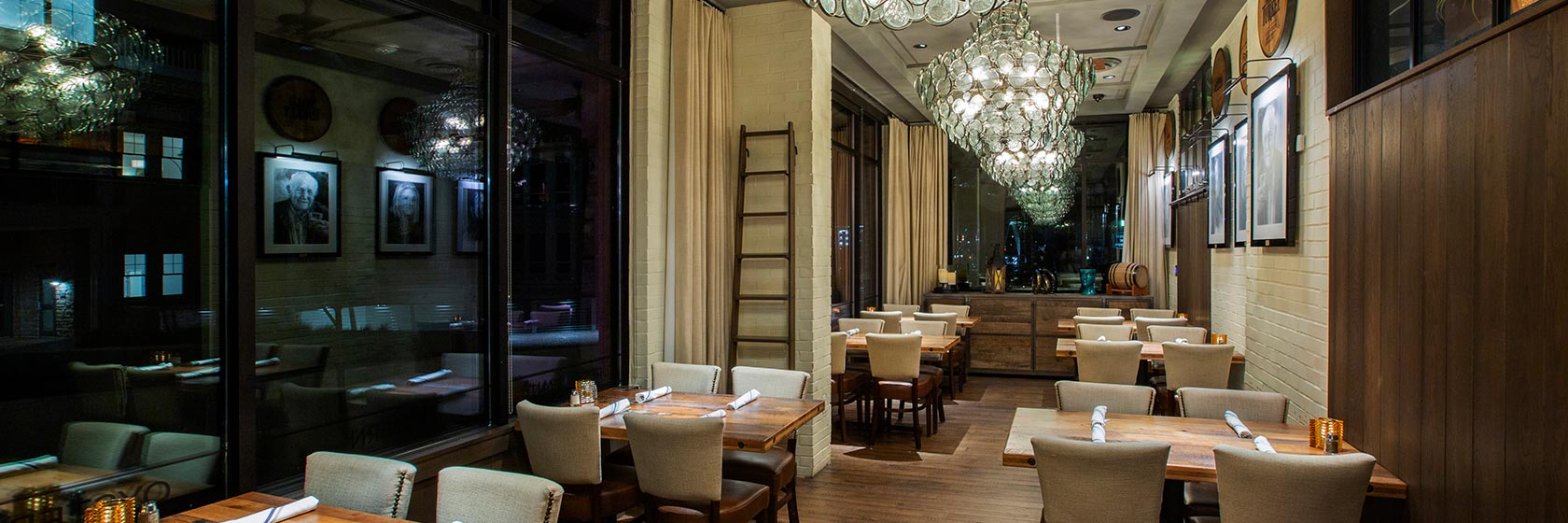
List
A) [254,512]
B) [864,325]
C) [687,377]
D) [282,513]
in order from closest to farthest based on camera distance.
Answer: [282,513], [254,512], [687,377], [864,325]

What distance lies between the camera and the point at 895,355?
616cm

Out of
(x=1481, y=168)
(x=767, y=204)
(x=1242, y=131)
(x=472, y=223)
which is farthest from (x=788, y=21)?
(x=1481, y=168)

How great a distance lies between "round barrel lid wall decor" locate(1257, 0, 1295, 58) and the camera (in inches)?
161

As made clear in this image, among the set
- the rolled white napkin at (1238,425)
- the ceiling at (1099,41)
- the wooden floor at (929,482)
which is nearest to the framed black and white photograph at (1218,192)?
the ceiling at (1099,41)

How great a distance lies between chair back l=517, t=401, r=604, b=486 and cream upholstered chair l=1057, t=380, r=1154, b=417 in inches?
83.8

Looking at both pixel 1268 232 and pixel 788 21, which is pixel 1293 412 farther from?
pixel 788 21

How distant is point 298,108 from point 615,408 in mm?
1765

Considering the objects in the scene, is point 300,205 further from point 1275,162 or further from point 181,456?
point 1275,162

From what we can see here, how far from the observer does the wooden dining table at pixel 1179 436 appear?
284 cm

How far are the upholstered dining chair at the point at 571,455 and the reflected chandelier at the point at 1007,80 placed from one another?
95.7 inches

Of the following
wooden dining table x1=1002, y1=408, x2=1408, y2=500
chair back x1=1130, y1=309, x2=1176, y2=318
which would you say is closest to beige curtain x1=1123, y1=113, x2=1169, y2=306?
chair back x1=1130, y1=309, x2=1176, y2=318

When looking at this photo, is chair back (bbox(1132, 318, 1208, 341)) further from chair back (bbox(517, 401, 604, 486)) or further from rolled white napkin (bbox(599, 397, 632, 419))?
chair back (bbox(517, 401, 604, 486))

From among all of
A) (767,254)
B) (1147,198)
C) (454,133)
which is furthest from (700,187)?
(1147,198)

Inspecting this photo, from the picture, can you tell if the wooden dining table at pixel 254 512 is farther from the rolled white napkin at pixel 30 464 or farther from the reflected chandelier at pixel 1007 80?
the reflected chandelier at pixel 1007 80
